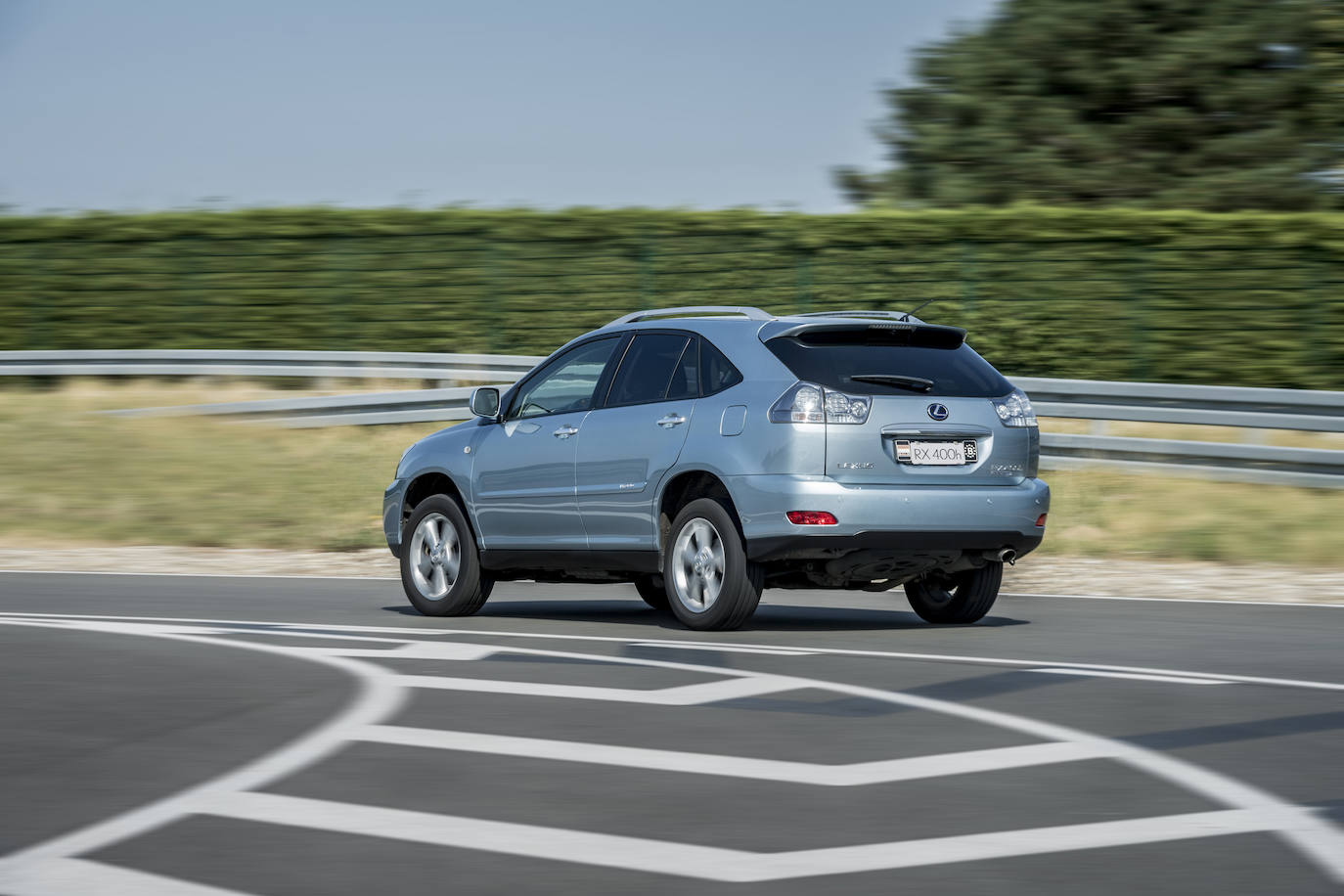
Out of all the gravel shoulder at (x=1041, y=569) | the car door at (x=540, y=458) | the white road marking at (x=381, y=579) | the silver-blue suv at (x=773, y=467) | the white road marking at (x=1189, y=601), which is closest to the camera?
the silver-blue suv at (x=773, y=467)

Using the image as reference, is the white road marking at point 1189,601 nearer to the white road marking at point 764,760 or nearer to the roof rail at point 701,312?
the roof rail at point 701,312

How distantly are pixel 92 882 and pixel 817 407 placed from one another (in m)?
5.72

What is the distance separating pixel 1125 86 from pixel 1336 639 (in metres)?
21.3

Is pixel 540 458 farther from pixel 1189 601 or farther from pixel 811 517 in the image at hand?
pixel 1189 601

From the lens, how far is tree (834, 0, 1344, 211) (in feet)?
93.5

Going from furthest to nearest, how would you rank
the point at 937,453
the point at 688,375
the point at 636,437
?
1. the point at 636,437
2. the point at 688,375
3. the point at 937,453

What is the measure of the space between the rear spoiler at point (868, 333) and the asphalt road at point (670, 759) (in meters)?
1.55

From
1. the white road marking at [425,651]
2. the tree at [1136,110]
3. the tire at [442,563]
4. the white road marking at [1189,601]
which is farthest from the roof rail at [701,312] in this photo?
the tree at [1136,110]

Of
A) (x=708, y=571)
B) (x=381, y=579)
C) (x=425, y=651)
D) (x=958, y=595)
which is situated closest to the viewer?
(x=425, y=651)

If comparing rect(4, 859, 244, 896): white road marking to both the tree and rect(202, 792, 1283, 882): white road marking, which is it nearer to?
rect(202, 792, 1283, 882): white road marking

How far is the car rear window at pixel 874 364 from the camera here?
9.88 metres

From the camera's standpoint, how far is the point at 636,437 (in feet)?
34.8

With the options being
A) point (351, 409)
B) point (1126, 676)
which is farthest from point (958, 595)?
point (351, 409)

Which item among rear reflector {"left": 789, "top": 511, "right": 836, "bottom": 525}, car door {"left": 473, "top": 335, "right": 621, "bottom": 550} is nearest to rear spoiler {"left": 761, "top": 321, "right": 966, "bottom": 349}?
rear reflector {"left": 789, "top": 511, "right": 836, "bottom": 525}
